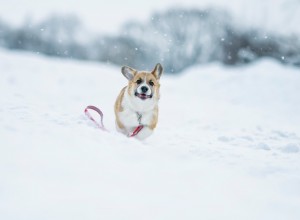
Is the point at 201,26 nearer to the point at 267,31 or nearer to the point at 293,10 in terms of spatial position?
the point at 267,31

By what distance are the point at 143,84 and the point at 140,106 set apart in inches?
12.2

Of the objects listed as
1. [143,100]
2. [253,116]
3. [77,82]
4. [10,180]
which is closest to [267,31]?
[77,82]

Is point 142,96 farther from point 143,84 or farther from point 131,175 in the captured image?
point 131,175

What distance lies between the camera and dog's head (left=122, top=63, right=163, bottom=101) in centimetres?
485

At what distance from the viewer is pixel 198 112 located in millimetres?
9117

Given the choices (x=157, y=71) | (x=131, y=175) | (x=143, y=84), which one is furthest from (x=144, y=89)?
(x=131, y=175)

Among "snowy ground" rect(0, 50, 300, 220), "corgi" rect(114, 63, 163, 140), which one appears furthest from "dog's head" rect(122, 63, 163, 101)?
"snowy ground" rect(0, 50, 300, 220)

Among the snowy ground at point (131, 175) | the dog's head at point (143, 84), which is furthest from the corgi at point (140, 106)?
the snowy ground at point (131, 175)

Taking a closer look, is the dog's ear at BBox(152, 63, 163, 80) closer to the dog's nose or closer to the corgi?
the corgi

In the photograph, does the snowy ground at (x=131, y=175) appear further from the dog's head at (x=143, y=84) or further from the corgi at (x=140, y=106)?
the dog's head at (x=143, y=84)

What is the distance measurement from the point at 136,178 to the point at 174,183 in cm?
31

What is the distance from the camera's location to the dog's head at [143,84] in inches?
191

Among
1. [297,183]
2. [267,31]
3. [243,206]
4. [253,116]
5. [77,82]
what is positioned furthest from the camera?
[267,31]

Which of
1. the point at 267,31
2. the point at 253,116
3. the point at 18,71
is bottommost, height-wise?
the point at 18,71
